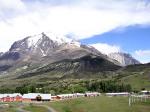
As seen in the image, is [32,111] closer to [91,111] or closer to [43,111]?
[43,111]

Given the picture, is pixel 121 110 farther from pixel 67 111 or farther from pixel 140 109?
pixel 67 111

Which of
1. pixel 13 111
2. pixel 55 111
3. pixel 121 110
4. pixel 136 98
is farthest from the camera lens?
pixel 136 98

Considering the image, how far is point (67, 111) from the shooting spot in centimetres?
14112

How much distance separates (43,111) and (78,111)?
19892 mm

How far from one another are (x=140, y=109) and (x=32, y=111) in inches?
1737

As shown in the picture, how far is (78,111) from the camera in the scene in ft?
463

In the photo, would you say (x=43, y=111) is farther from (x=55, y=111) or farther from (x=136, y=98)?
(x=136, y=98)

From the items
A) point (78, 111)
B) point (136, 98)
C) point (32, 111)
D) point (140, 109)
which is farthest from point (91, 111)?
point (136, 98)

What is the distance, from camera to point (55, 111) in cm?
14925

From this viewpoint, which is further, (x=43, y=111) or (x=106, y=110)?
(x=43, y=111)

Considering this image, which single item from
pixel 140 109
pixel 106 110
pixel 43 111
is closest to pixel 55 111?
pixel 43 111

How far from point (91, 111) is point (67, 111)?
28.6ft

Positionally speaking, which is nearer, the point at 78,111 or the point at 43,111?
the point at 78,111

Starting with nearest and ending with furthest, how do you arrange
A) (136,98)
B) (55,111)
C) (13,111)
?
(55,111) < (13,111) < (136,98)
